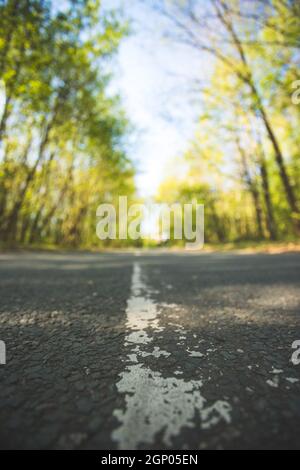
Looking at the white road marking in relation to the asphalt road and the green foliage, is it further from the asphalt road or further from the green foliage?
the green foliage

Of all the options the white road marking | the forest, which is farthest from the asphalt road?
the forest

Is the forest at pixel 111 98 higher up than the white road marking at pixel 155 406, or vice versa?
the forest at pixel 111 98

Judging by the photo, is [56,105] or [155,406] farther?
[56,105]

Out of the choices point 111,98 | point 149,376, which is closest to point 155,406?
point 149,376

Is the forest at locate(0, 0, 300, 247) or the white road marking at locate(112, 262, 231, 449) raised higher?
the forest at locate(0, 0, 300, 247)

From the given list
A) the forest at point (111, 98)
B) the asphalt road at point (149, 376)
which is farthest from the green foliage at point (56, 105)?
the asphalt road at point (149, 376)

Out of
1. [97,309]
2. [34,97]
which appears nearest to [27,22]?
[34,97]

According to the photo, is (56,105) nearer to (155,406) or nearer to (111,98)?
(111,98)

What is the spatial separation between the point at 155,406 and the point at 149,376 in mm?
241

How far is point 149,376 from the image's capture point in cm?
130

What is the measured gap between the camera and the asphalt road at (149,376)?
92 cm

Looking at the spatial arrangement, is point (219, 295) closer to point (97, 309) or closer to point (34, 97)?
point (97, 309)

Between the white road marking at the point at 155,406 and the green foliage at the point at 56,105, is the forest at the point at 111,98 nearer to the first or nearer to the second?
the green foliage at the point at 56,105

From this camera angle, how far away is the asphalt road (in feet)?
3.01
